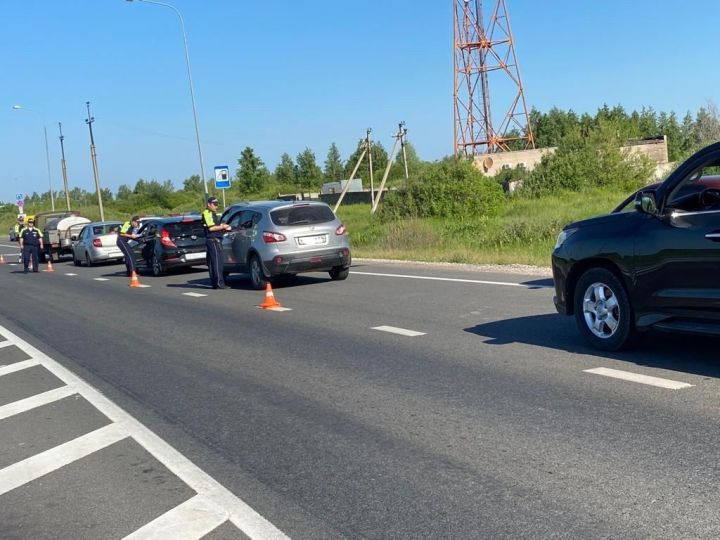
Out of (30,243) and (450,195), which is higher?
(450,195)

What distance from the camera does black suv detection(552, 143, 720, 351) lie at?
A: 277 inches

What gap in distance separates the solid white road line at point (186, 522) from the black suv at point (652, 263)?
4.30 meters

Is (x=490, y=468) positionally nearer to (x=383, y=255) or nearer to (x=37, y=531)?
(x=37, y=531)

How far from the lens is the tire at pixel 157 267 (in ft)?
76.5

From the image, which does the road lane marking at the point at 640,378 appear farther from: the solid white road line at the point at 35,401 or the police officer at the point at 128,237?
the police officer at the point at 128,237

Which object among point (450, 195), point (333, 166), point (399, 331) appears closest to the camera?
point (399, 331)

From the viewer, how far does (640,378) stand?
708cm

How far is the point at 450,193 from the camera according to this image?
4012cm

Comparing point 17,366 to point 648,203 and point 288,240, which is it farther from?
point 648,203

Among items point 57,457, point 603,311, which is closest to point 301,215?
point 603,311

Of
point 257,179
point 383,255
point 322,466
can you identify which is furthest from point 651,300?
point 257,179

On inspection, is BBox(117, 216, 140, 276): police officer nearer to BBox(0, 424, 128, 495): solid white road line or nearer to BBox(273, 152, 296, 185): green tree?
BBox(0, 424, 128, 495): solid white road line

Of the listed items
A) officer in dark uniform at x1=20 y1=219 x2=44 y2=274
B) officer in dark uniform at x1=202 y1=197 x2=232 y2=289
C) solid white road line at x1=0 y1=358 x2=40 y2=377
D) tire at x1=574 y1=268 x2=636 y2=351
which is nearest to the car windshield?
officer in dark uniform at x1=20 y1=219 x2=44 y2=274

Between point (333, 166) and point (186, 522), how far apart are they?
111 metres
